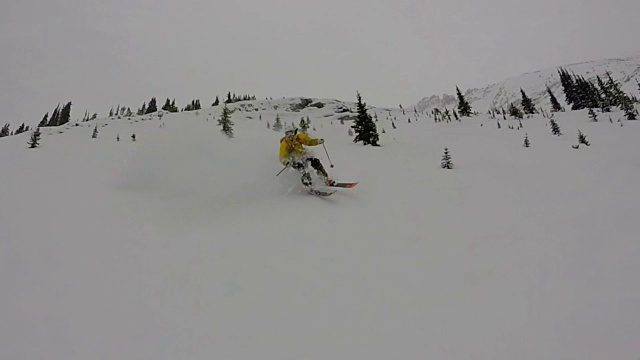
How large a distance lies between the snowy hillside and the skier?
114m

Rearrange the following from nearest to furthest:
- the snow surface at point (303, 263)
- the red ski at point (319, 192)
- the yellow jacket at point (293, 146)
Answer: the snow surface at point (303, 263) < the red ski at point (319, 192) < the yellow jacket at point (293, 146)

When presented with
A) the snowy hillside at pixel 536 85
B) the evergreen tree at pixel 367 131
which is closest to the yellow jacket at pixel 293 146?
the evergreen tree at pixel 367 131

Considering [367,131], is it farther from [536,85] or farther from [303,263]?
[536,85]

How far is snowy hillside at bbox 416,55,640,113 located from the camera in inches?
4221

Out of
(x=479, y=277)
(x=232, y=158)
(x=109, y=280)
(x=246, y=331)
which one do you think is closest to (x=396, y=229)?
(x=479, y=277)

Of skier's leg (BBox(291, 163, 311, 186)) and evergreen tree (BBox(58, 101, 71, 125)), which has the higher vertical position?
evergreen tree (BBox(58, 101, 71, 125))

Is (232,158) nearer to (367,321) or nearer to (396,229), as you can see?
(396,229)

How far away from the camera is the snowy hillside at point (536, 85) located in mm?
107225

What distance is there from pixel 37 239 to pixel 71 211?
100 centimetres

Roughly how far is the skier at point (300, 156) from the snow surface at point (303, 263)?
1.29 feet

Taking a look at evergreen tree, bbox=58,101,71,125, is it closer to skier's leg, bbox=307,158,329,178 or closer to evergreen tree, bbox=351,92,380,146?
evergreen tree, bbox=351,92,380,146

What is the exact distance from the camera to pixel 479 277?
3.85 m

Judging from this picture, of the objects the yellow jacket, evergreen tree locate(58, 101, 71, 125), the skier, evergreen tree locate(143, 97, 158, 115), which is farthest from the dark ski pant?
evergreen tree locate(58, 101, 71, 125)

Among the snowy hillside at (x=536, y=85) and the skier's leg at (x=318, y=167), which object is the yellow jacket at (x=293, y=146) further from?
the snowy hillside at (x=536, y=85)
